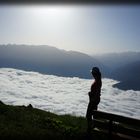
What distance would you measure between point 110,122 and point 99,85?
1.56 m

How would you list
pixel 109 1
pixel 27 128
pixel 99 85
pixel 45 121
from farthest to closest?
pixel 45 121
pixel 27 128
pixel 99 85
pixel 109 1

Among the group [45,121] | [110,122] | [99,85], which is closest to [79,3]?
[110,122]

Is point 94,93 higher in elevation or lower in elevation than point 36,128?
higher

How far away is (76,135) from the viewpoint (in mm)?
12773

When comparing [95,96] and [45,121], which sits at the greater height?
[95,96]

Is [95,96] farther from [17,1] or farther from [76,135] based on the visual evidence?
[17,1]

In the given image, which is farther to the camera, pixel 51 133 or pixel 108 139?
pixel 51 133

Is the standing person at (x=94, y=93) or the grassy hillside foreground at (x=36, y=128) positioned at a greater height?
the standing person at (x=94, y=93)

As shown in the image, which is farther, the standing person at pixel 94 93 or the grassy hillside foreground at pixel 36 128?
the standing person at pixel 94 93

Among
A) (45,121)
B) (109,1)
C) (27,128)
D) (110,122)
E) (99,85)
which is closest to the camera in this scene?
(109,1)

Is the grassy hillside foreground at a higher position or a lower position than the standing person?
lower

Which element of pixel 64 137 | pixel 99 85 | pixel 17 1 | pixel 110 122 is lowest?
pixel 64 137

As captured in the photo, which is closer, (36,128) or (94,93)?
(94,93)

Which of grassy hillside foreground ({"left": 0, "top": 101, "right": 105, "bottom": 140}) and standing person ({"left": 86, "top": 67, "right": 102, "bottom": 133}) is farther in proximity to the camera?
standing person ({"left": 86, "top": 67, "right": 102, "bottom": 133})
